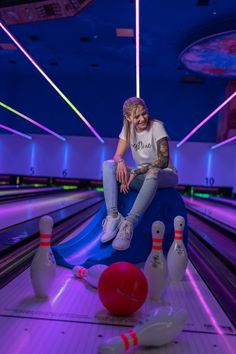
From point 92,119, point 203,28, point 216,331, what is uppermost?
point 203,28

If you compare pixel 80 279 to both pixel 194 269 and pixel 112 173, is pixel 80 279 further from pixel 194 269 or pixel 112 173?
pixel 194 269

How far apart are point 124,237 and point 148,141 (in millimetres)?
654

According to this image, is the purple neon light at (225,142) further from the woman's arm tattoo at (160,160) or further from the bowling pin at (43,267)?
the bowling pin at (43,267)

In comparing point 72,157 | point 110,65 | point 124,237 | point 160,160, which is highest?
point 110,65

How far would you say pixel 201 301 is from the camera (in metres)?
1.92

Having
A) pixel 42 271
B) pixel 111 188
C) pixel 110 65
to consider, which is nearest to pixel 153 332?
pixel 42 271

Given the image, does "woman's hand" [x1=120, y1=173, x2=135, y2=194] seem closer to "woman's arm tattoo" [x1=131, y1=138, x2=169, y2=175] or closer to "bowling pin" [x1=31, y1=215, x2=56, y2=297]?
"woman's arm tattoo" [x1=131, y1=138, x2=169, y2=175]

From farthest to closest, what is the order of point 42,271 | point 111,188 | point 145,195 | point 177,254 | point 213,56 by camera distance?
point 213,56 → point 111,188 → point 145,195 → point 177,254 → point 42,271

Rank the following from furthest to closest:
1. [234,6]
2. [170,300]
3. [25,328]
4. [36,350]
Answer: [234,6] → [170,300] → [25,328] → [36,350]

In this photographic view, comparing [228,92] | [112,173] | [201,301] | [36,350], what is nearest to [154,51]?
[228,92]

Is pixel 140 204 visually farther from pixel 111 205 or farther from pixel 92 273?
pixel 92 273

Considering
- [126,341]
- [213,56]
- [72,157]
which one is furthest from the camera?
[72,157]

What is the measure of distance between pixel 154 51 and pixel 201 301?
24.4 feet

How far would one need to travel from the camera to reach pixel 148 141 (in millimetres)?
2535
